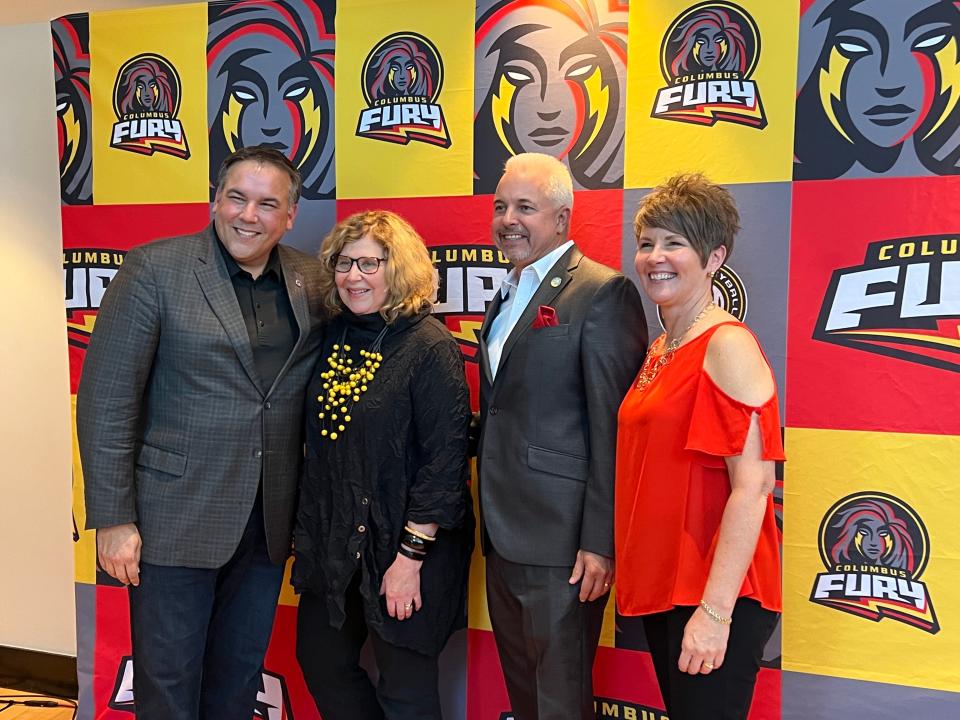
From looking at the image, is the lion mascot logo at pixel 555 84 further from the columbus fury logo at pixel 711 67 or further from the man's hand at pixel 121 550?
the man's hand at pixel 121 550

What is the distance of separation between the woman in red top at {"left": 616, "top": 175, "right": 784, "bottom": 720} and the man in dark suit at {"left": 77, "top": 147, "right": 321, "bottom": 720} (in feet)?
3.00

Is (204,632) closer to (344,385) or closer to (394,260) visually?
(344,385)

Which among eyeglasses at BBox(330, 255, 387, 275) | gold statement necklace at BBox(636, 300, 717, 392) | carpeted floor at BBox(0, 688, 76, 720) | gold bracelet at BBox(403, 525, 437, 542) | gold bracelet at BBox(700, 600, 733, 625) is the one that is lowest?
carpeted floor at BBox(0, 688, 76, 720)

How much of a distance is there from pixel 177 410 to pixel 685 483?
49.1 inches

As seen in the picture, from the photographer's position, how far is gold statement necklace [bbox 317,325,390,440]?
187cm

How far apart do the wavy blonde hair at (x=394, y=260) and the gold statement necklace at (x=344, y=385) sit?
8 centimetres

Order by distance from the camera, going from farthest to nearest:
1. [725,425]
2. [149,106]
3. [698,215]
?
1. [149,106]
2. [698,215]
3. [725,425]

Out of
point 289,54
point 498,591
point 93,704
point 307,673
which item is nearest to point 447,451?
point 498,591

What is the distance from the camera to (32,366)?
3.07 m

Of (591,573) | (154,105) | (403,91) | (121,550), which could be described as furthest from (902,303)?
(154,105)

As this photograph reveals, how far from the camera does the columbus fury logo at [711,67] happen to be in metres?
2.10

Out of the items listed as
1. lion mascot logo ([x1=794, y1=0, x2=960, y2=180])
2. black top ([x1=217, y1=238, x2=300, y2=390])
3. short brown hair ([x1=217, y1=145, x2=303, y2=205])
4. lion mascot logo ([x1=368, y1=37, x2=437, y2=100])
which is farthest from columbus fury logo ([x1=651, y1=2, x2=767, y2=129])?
black top ([x1=217, y1=238, x2=300, y2=390])

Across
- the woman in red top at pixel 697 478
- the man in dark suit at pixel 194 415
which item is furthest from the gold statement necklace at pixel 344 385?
the woman in red top at pixel 697 478

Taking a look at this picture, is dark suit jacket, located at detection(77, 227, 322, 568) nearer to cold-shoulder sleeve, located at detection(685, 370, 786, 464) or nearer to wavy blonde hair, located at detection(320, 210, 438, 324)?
wavy blonde hair, located at detection(320, 210, 438, 324)
